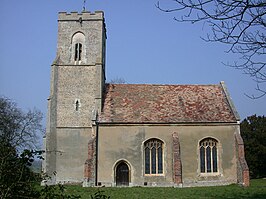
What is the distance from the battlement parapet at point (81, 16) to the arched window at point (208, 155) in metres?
14.0

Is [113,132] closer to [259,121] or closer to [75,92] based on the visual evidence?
[75,92]

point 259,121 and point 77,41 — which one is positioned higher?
point 77,41

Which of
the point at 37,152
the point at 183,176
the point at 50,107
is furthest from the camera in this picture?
the point at 50,107

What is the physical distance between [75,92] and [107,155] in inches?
243

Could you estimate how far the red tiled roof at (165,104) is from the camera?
25.4 m

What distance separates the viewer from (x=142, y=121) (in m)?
25.0

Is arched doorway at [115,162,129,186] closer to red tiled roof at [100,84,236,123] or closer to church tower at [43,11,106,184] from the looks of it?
church tower at [43,11,106,184]

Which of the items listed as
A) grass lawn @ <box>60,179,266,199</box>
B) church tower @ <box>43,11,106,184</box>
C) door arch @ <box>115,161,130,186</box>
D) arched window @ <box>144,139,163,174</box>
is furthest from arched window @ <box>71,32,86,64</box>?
grass lawn @ <box>60,179,266,199</box>

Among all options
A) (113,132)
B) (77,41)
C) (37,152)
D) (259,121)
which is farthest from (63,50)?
(259,121)

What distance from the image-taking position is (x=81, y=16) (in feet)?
93.2

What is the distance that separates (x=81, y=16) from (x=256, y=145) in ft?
89.0

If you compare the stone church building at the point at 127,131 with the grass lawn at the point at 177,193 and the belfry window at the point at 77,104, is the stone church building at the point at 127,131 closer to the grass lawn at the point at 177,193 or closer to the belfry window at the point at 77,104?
the belfry window at the point at 77,104

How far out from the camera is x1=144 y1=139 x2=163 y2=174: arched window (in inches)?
969

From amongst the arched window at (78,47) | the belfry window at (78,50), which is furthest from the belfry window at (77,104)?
the belfry window at (78,50)
